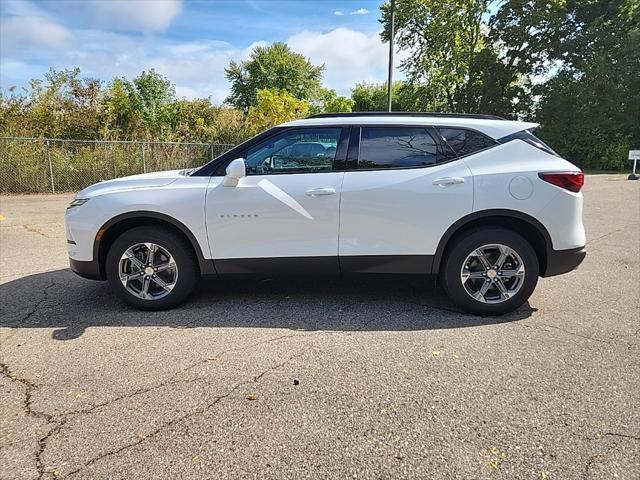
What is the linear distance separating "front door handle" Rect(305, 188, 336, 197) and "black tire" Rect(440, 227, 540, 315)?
3.97 ft

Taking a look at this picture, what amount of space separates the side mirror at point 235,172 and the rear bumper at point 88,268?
4.85 ft

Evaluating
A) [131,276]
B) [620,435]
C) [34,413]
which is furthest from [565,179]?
[34,413]

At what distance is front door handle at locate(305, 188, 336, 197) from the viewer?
13.4ft

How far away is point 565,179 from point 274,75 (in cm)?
5510

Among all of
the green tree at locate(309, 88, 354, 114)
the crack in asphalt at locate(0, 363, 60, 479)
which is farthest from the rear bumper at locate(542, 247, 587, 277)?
the green tree at locate(309, 88, 354, 114)

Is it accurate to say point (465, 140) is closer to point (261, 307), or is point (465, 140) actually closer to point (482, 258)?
point (482, 258)

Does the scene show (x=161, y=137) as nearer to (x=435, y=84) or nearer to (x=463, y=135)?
(x=463, y=135)

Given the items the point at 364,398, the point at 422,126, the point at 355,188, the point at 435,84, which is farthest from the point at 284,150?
the point at 435,84

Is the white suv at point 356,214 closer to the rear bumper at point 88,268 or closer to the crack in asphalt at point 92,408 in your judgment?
the rear bumper at point 88,268

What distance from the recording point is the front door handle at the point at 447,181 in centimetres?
404

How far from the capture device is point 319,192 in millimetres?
4074

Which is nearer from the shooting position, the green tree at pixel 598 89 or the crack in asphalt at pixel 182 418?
the crack in asphalt at pixel 182 418

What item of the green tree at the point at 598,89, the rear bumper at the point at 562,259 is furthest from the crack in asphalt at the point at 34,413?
the green tree at the point at 598,89

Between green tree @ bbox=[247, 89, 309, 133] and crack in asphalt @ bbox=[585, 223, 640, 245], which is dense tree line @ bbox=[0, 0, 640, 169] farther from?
crack in asphalt @ bbox=[585, 223, 640, 245]
